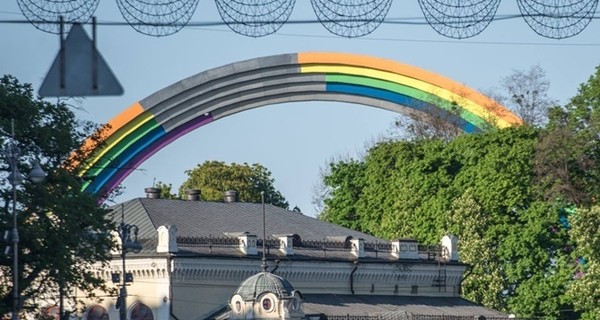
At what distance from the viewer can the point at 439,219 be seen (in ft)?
362

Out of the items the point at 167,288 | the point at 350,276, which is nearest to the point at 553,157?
the point at 350,276

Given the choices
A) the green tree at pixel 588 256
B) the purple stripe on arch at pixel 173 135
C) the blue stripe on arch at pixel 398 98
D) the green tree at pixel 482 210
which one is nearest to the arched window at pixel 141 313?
the green tree at pixel 482 210

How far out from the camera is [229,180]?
456ft

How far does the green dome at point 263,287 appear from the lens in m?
85.9

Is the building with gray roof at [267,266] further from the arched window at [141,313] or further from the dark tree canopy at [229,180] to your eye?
the dark tree canopy at [229,180]

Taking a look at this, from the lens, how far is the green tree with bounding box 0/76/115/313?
229ft

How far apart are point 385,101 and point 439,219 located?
51.7 feet

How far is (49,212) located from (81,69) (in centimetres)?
3837

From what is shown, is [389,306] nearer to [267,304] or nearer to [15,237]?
[267,304]

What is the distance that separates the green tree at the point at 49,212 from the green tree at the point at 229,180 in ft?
203

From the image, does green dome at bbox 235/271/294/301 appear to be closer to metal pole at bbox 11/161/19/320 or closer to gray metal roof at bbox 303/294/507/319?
gray metal roof at bbox 303/294/507/319

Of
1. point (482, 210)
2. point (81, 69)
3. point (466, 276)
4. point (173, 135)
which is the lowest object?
point (466, 276)

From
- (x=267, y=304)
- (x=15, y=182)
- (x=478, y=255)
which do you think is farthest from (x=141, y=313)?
(x=15, y=182)

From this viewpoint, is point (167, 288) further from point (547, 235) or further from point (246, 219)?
point (547, 235)
